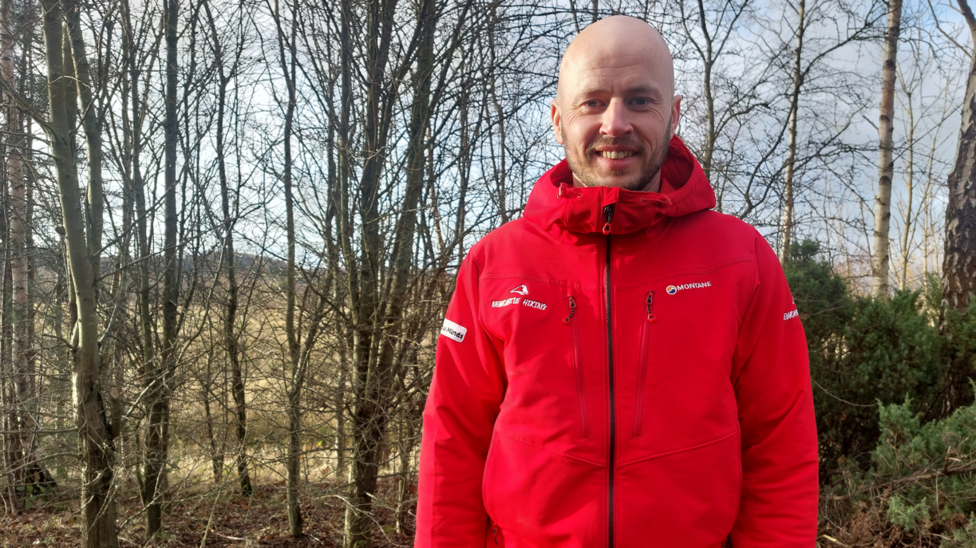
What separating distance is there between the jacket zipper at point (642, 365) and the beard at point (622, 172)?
28 cm

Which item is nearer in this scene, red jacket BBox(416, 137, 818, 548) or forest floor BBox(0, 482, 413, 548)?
red jacket BBox(416, 137, 818, 548)

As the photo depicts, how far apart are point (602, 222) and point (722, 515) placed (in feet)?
2.24

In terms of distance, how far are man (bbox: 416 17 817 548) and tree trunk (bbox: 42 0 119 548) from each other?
4.50 meters

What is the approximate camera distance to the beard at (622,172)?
1.43 metres

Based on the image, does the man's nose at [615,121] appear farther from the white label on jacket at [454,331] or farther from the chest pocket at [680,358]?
the white label on jacket at [454,331]

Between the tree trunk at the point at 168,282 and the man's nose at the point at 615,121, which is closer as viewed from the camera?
the man's nose at the point at 615,121

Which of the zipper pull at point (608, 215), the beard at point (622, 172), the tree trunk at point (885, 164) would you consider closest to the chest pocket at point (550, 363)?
the zipper pull at point (608, 215)

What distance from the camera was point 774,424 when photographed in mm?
1362

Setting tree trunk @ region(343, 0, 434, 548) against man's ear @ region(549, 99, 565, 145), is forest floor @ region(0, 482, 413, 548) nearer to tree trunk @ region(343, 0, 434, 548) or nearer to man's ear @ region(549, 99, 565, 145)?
tree trunk @ region(343, 0, 434, 548)

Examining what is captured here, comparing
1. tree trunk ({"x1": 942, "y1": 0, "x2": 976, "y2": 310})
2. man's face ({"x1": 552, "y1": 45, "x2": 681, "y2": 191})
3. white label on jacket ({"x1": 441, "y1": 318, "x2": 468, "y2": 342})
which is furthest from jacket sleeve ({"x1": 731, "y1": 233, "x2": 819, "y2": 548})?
tree trunk ({"x1": 942, "y1": 0, "x2": 976, "y2": 310})

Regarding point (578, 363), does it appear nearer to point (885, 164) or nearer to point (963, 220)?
point (963, 220)

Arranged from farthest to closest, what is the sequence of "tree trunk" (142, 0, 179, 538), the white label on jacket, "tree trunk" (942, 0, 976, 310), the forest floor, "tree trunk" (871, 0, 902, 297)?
"tree trunk" (871, 0, 902, 297)
"tree trunk" (142, 0, 179, 538)
the forest floor
"tree trunk" (942, 0, 976, 310)
the white label on jacket

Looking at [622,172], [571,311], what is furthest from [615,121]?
[571,311]

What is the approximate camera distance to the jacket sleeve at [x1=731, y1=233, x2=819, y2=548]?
4.33ft
